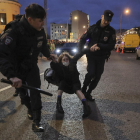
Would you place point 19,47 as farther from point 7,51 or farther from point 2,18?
point 2,18

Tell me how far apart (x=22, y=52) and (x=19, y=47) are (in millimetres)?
92

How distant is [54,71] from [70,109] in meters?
0.80

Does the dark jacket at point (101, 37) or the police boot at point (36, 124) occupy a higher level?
the dark jacket at point (101, 37)

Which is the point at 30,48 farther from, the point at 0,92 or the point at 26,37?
the point at 0,92

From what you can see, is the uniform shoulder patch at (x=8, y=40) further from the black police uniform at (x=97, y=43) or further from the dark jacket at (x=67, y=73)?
the black police uniform at (x=97, y=43)

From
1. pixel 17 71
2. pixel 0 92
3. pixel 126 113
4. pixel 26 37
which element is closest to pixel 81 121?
pixel 126 113

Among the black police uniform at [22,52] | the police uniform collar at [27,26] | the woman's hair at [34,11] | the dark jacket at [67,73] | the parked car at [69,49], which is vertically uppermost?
the woman's hair at [34,11]

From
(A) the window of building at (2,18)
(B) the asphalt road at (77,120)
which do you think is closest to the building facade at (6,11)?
(A) the window of building at (2,18)

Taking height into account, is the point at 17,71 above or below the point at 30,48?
below

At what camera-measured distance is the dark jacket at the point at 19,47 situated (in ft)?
7.98

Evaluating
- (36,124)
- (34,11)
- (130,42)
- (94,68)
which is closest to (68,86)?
(94,68)

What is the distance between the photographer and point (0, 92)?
219 inches

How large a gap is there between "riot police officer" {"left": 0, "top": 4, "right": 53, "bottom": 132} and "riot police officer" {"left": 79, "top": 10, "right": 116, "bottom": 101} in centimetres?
162

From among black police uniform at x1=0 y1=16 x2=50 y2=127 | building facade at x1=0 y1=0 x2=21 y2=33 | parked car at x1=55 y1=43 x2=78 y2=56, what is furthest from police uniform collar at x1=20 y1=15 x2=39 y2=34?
building facade at x1=0 y1=0 x2=21 y2=33
